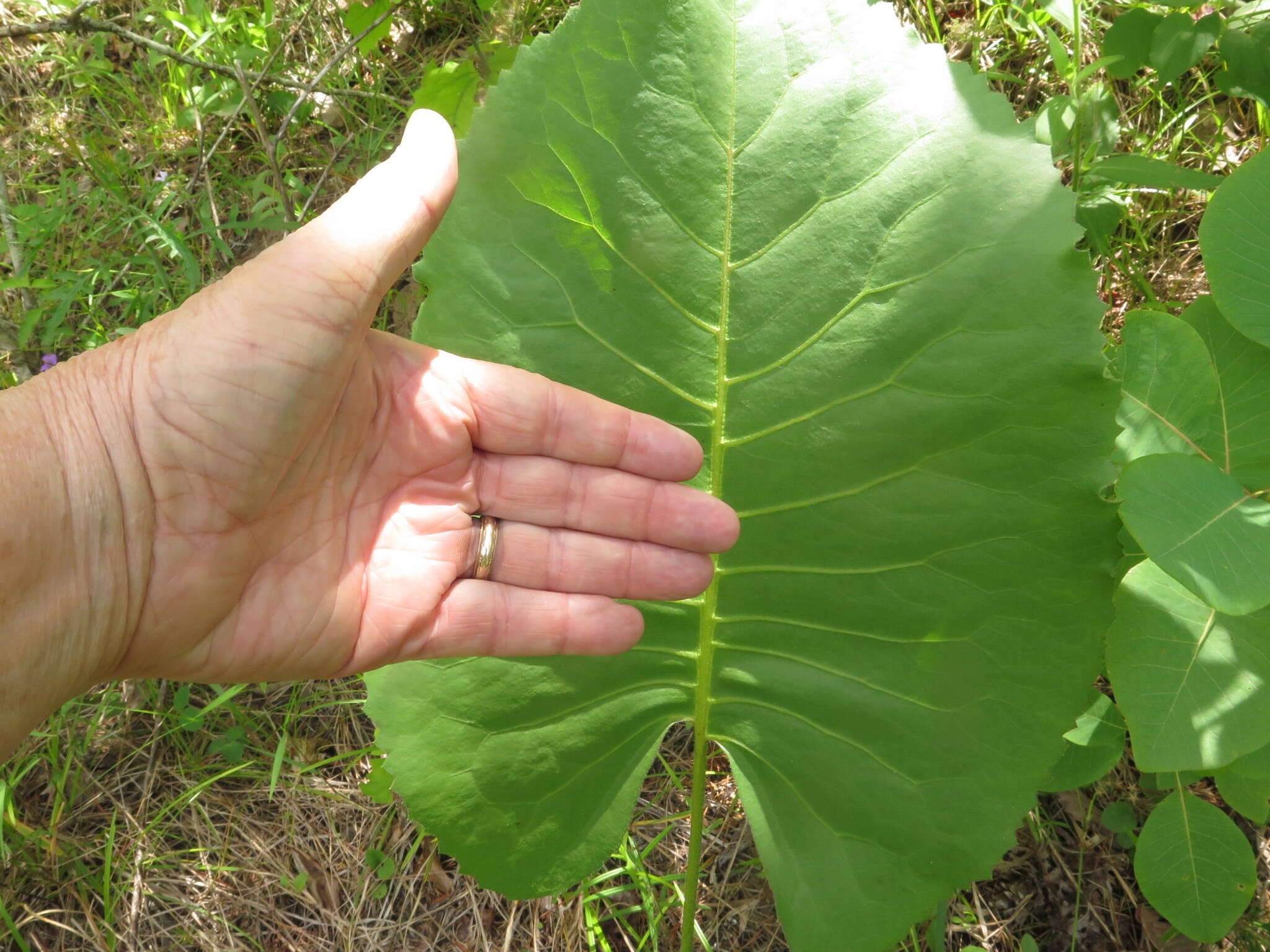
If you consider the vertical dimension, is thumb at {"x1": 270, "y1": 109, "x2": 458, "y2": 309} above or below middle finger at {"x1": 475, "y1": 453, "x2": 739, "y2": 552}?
above

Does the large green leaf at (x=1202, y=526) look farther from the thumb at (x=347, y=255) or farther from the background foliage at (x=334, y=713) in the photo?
the thumb at (x=347, y=255)

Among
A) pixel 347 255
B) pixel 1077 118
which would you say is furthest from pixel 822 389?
pixel 1077 118

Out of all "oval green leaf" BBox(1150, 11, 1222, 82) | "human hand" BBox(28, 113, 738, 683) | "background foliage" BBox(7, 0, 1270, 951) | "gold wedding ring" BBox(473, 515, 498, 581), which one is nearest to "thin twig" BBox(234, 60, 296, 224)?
"background foliage" BBox(7, 0, 1270, 951)

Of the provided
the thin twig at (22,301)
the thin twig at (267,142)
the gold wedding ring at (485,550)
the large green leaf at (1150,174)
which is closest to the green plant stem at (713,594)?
the gold wedding ring at (485,550)

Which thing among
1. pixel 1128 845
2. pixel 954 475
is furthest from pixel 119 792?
pixel 1128 845

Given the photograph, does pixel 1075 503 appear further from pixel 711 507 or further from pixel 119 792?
pixel 119 792

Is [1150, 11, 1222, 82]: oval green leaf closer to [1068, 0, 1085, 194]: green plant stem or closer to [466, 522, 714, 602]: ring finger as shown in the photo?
[1068, 0, 1085, 194]: green plant stem

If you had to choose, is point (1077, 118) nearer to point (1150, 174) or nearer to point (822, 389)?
point (1150, 174)
